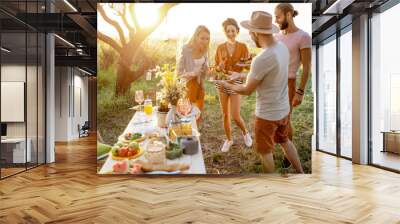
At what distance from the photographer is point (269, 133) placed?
590cm

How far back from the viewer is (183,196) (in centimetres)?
472

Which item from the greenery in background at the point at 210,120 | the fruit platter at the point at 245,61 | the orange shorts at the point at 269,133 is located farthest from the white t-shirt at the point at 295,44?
the orange shorts at the point at 269,133

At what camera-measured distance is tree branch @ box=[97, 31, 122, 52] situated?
5.93 m

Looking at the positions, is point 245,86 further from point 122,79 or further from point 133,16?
point 133,16

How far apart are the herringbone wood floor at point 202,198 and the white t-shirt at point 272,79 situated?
3.70 feet

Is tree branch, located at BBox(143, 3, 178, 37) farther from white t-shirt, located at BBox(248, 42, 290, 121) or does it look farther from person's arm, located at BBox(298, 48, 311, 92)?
person's arm, located at BBox(298, 48, 311, 92)

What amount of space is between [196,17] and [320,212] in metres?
3.57

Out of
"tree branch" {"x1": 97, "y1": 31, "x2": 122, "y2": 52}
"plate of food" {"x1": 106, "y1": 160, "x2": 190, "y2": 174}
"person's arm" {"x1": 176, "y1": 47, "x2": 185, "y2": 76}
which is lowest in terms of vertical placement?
"plate of food" {"x1": 106, "y1": 160, "x2": 190, "y2": 174}

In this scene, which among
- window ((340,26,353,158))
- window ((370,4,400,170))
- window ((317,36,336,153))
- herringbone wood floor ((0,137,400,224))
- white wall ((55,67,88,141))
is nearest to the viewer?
herringbone wood floor ((0,137,400,224))

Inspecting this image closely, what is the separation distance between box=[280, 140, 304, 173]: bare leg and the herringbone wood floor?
0.21m

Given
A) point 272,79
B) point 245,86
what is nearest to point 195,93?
point 245,86

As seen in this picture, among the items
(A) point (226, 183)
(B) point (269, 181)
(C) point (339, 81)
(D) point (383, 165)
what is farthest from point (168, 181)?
(C) point (339, 81)

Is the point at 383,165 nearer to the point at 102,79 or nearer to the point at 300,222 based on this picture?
the point at 300,222

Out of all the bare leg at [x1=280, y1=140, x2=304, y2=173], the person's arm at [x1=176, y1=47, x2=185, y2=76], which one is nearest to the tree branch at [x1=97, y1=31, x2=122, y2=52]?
the person's arm at [x1=176, y1=47, x2=185, y2=76]
